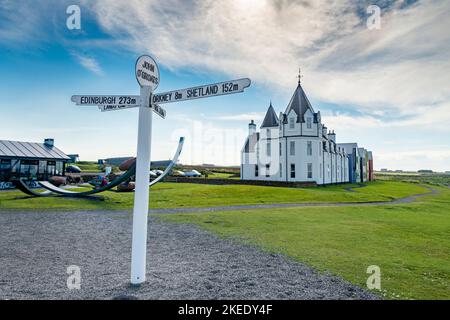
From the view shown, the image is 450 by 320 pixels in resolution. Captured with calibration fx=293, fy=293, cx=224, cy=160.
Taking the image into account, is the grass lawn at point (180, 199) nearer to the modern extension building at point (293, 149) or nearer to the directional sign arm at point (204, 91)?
the modern extension building at point (293, 149)

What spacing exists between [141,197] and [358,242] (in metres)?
7.90

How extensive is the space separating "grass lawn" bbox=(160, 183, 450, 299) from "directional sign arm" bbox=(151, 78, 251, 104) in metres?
4.79

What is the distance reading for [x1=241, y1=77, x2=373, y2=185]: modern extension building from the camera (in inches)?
1676

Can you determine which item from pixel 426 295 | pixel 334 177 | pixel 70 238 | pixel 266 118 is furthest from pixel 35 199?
pixel 334 177

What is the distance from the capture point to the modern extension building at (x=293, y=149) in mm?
42562

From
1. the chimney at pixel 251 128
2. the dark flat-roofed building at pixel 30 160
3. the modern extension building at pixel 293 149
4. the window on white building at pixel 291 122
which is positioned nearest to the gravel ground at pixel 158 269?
the dark flat-roofed building at pixel 30 160

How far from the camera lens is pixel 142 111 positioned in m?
6.32

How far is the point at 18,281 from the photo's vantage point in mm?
6160

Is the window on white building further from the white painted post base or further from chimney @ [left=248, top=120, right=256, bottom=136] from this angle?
the white painted post base

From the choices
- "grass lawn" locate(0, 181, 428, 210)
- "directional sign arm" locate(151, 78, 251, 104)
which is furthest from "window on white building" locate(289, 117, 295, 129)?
"directional sign arm" locate(151, 78, 251, 104)

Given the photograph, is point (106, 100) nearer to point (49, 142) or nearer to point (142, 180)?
point (142, 180)

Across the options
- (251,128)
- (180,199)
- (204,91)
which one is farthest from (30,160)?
(204,91)

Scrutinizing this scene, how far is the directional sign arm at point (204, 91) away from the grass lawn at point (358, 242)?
4.79 metres

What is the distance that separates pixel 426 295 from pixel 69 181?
42.9 metres
